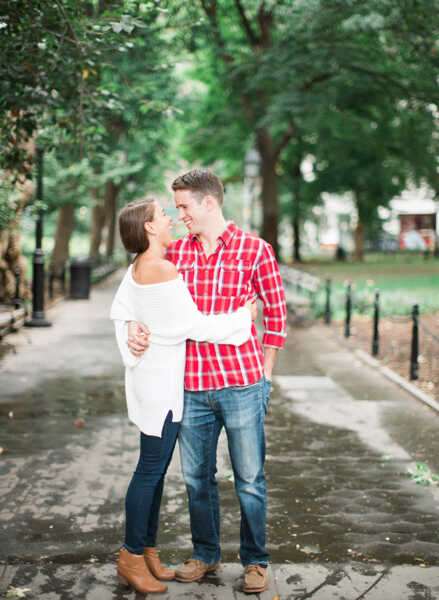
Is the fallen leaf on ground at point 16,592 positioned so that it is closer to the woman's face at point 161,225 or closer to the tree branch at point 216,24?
the woman's face at point 161,225

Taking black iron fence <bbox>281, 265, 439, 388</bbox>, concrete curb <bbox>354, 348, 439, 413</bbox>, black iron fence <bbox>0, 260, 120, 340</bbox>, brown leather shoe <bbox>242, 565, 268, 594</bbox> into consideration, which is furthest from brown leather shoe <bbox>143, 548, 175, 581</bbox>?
black iron fence <bbox>0, 260, 120, 340</bbox>

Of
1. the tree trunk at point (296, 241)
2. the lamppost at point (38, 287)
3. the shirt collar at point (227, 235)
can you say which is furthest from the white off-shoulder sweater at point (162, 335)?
the tree trunk at point (296, 241)

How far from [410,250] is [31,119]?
181ft

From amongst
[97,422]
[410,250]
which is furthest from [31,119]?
[410,250]

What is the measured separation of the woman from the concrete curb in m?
5.82

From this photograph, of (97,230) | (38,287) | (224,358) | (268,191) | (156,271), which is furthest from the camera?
(97,230)

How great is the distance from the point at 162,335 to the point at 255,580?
4.36 ft

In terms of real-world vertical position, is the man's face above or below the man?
above

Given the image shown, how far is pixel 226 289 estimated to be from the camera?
4344 mm

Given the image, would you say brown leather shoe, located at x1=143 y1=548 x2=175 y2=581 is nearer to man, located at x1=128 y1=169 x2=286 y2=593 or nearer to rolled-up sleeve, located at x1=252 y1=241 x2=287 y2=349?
man, located at x1=128 y1=169 x2=286 y2=593

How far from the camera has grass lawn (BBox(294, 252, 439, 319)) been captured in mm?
20562

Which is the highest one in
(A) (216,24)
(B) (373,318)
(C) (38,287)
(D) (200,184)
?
(A) (216,24)

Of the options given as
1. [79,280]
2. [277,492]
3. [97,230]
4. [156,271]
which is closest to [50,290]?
[79,280]

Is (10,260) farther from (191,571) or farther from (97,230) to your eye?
(97,230)
